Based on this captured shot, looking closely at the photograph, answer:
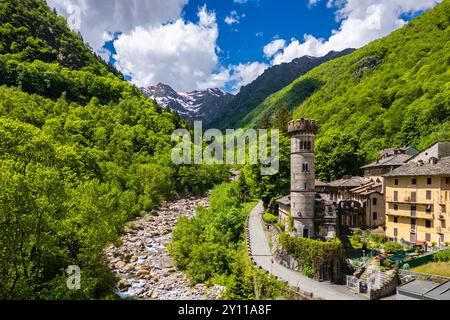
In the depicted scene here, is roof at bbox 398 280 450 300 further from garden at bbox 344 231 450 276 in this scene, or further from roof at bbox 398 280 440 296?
garden at bbox 344 231 450 276

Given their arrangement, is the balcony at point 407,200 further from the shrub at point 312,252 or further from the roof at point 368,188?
the shrub at point 312,252

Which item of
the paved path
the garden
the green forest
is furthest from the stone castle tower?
the green forest

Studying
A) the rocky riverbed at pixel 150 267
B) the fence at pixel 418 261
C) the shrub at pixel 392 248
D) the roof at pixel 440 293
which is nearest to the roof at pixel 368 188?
the shrub at pixel 392 248

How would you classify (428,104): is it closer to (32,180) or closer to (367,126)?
(367,126)

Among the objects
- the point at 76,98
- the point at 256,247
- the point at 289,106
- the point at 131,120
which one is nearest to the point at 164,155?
the point at 131,120

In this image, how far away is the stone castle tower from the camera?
3419 centimetres

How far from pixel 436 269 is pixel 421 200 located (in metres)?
10.8

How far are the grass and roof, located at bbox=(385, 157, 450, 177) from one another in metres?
9.79

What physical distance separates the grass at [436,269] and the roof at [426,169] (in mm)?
9788

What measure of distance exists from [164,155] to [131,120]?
84.0 ft

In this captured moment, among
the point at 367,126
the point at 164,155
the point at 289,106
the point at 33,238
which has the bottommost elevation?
the point at 33,238

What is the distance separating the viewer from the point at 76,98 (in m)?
103

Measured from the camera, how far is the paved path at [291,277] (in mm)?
26438

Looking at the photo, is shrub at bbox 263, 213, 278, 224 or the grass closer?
the grass
